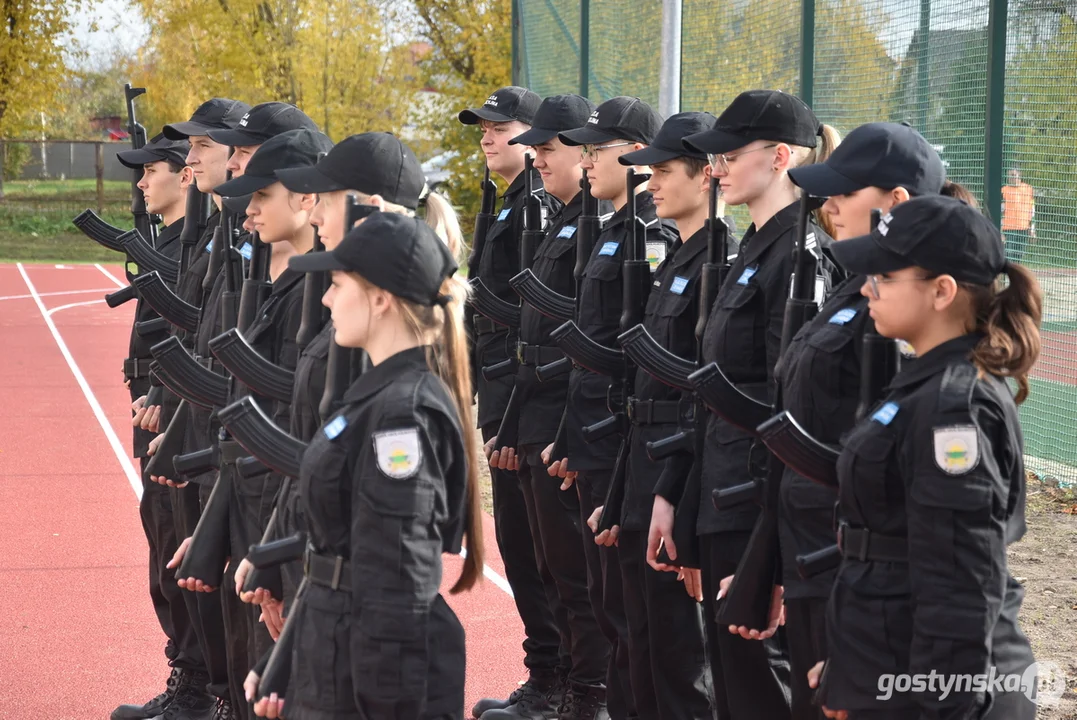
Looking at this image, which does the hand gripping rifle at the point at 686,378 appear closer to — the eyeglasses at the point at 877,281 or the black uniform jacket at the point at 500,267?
the eyeglasses at the point at 877,281

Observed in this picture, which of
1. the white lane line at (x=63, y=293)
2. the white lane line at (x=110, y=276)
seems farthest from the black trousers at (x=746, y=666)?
the white lane line at (x=110, y=276)

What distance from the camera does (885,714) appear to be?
9.91 feet

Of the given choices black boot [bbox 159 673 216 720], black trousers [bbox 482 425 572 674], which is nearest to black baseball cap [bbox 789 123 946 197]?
black trousers [bbox 482 425 572 674]

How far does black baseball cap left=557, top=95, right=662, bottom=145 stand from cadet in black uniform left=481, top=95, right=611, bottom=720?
1.23ft

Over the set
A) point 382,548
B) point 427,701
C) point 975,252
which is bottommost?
point 427,701

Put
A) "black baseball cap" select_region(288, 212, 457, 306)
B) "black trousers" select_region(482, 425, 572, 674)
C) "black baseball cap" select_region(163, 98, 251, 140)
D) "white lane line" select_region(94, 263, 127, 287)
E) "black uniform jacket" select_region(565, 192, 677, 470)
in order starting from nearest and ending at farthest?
"black baseball cap" select_region(288, 212, 457, 306), "black uniform jacket" select_region(565, 192, 677, 470), "black baseball cap" select_region(163, 98, 251, 140), "black trousers" select_region(482, 425, 572, 674), "white lane line" select_region(94, 263, 127, 287)

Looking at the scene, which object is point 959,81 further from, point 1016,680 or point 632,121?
point 1016,680

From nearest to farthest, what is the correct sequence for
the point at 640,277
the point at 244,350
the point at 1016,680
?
the point at 1016,680 → the point at 244,350 → the point at 640,277

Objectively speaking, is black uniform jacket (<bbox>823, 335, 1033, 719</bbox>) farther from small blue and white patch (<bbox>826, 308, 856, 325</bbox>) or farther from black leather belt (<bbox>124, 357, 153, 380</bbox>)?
black leather belt (<bbox>124, 357, 153, 380</bbox>)

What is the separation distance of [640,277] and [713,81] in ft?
16.3

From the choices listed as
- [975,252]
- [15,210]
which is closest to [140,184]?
[975,252]

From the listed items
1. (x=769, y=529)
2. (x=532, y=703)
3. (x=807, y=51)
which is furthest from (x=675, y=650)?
(x=807, y=51)

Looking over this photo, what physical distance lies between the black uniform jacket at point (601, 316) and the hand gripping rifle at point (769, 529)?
4.37 ft

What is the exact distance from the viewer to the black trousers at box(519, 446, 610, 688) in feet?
18.2
